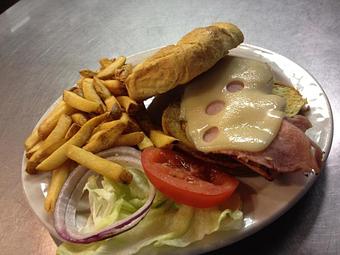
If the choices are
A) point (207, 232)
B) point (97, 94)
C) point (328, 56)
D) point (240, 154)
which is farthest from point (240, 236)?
point (328, 56)

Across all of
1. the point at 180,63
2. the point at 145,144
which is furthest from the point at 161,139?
the point at 180,63

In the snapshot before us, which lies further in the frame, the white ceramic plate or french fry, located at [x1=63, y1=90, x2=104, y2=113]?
french fry, located at [x1=63, y1=90, x2=104, y2=113]

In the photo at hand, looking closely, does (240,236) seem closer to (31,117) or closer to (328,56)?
(328,56)

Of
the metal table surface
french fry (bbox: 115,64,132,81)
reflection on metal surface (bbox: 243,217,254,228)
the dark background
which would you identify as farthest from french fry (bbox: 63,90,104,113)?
the dark background

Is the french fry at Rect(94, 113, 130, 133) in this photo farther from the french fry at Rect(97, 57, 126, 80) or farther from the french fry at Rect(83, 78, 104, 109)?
the french fry at Rect(97, 57, 126, 80)

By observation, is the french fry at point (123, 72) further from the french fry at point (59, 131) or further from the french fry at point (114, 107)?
the french fry at point (59, 131)

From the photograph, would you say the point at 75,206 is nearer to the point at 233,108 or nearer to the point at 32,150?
the point at 32,150
